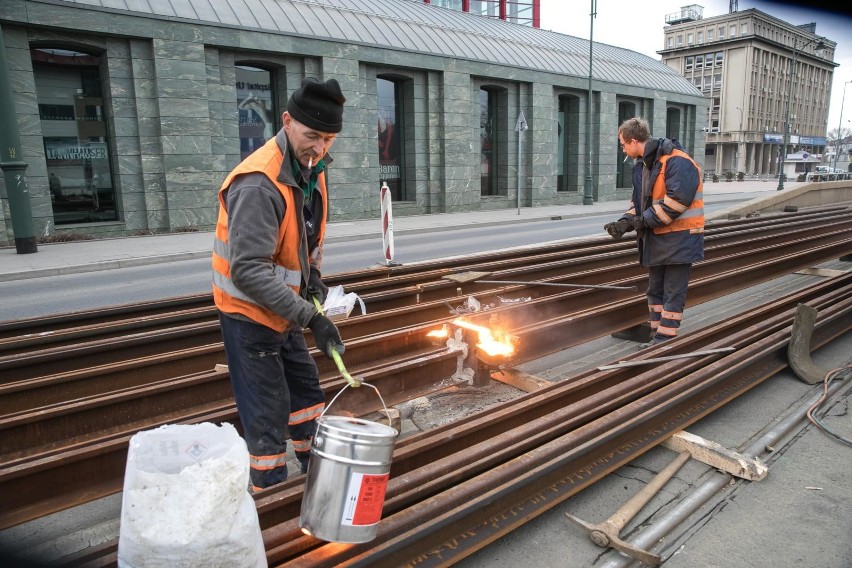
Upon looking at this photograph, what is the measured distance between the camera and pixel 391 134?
74.9 ft

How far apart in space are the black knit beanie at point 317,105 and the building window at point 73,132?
16.0 meters

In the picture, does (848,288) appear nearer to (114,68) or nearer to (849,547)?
(849,547)

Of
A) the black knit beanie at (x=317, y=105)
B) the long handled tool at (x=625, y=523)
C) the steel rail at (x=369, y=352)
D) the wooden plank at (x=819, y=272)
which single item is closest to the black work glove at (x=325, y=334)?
the black knit beanie at (x=317, y=105)

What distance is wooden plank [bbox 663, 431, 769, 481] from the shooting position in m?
3.49

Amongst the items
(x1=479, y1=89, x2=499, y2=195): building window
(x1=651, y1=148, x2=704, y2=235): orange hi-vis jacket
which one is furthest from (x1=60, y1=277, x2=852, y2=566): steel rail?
(x1=479, y1=89, x2=499, y2=195): building window

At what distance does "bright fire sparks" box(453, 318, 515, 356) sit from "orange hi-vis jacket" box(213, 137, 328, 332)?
6.61 ft

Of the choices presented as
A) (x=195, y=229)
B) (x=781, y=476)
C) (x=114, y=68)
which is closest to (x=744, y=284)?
(x=781, y=476)

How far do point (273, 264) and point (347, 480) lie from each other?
106cm

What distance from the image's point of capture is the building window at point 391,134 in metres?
22.4

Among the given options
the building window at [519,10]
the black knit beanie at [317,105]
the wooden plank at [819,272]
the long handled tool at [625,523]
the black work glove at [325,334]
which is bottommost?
the long handled tool at [625,523]

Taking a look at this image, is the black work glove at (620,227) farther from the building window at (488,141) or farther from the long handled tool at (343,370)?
the building window at (488,141)

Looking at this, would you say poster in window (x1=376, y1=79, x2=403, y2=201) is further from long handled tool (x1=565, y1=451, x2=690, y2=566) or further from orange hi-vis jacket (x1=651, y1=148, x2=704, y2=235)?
long handled tool (x1=565, y1=451, x2=690, y2=566)

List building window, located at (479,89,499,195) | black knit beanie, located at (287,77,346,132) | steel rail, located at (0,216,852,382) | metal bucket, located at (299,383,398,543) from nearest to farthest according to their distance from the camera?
metal bucket, located at (299,383,398,543), black knit beanie, located at (287,77,346,132), steel rail, located at (0,216,852,382), building window, located at (479,89,499,195)

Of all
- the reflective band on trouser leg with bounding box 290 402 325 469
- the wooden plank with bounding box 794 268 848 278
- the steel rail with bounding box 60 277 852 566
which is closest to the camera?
the steel rail with bounding box 60 277 852 566
